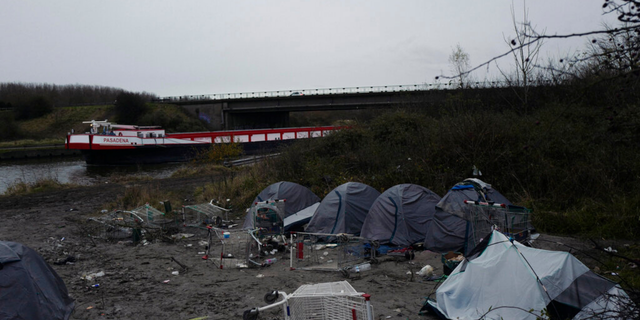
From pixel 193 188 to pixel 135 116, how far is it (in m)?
47.3

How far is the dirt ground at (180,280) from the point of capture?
20.9ft

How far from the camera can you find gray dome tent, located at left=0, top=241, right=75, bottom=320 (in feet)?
16.7

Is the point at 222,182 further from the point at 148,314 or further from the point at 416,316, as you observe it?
the point at 416,316

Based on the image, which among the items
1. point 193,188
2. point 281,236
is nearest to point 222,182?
point 193,188

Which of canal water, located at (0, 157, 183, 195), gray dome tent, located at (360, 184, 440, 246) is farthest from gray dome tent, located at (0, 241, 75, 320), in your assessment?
canal water, located at (0, 157, 183, 195)

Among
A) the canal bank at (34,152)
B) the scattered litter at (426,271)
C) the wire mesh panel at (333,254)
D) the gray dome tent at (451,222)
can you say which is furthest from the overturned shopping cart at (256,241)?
the canal bank at (34,152)

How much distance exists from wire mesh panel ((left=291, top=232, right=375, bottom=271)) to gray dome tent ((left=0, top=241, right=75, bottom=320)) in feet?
13.0

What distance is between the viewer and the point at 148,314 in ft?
20.7

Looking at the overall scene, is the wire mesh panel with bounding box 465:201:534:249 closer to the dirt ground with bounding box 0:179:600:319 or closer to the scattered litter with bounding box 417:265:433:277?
the scattered litter with bounding box 417:265:433:277

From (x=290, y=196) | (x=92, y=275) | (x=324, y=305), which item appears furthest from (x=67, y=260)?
(x=324, y=305)

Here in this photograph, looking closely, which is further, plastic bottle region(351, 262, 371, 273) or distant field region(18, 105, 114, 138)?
distant field region(18, 105, 114, 138)

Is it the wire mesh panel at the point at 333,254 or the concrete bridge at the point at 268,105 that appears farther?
the concrete bridge at the point at 268,105

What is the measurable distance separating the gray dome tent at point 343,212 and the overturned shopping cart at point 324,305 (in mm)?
5814

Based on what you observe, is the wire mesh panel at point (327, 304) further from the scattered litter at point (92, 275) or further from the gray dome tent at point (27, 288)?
the scattered litter at point (92, 275)
